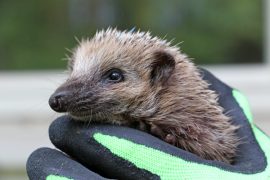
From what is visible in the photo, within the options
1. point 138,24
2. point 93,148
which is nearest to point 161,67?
point 93,148

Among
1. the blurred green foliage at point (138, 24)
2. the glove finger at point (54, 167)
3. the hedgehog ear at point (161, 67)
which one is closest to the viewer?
the glove finger at point (54, 167)

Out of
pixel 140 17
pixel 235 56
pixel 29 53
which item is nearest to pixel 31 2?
pixel 29 53

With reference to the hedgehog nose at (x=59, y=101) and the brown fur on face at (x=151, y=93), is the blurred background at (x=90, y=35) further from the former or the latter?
the hedgehog nose at (x=59, y=101)

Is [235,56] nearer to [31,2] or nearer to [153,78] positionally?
[31,2]

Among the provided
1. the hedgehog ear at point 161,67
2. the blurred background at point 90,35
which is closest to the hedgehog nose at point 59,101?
the hedgehog ear at point 161,67

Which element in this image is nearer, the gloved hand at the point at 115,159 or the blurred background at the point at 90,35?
the gloved hand at the point at 115,159

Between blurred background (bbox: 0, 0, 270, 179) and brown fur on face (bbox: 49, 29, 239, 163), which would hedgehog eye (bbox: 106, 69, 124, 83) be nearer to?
brown fur on face (bbox: 49, 29, 239, 163)
